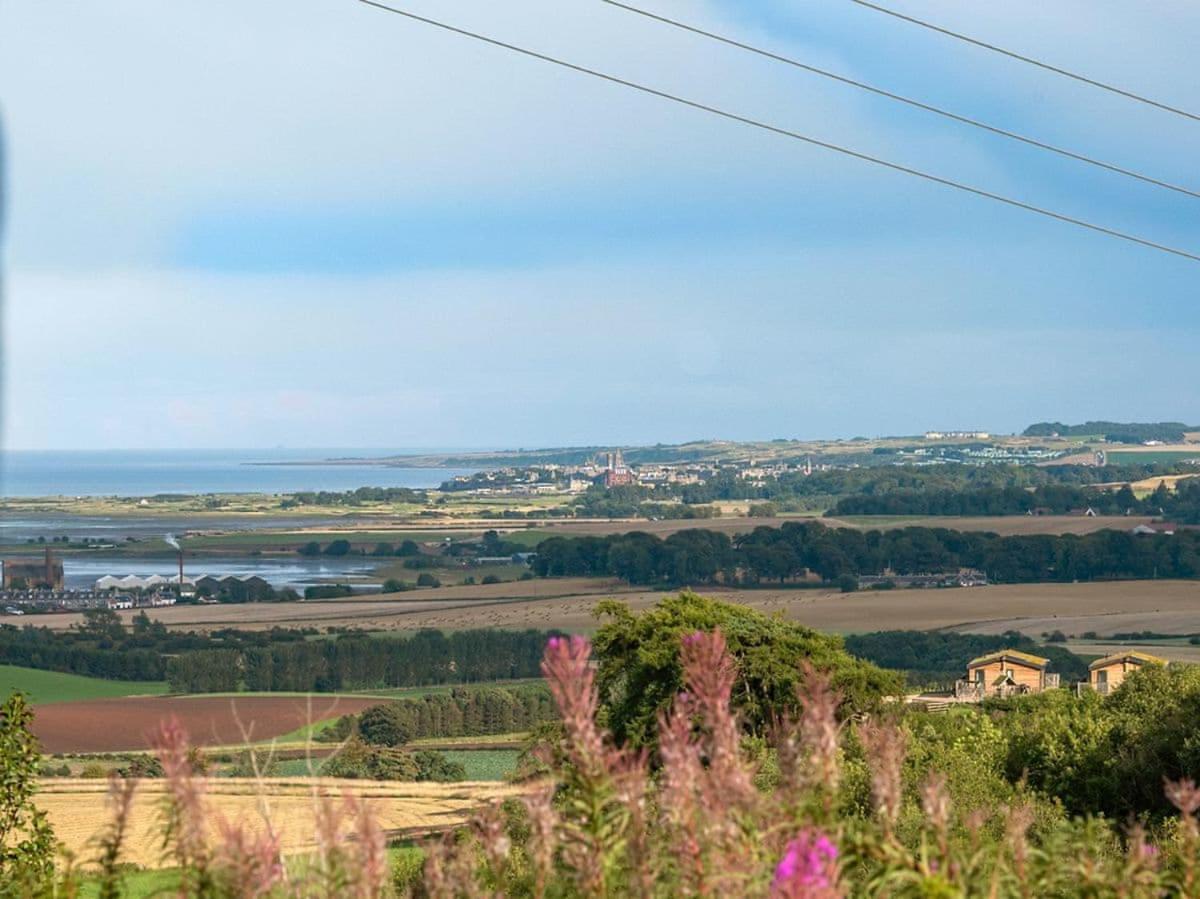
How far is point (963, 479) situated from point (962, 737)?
150463 millimetres

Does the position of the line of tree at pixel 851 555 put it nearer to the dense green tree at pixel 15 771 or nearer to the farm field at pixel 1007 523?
the farm field at pixel 1007 523

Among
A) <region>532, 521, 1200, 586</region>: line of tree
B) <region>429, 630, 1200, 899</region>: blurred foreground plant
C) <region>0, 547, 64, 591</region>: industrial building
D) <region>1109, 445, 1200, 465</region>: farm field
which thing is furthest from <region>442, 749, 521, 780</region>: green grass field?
<region>1109, 445, 1200, 465</region>: farm field

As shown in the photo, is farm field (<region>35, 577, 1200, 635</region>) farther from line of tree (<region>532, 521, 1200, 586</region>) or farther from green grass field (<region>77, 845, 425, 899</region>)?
green grass field (<region>77, 845, 425, 899</region>)

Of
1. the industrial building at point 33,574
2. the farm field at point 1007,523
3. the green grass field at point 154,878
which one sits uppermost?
the green grass field at point 154,878

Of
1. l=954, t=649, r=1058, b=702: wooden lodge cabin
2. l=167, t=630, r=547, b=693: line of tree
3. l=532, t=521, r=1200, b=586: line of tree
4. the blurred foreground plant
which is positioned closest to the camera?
the blurred foreground plant

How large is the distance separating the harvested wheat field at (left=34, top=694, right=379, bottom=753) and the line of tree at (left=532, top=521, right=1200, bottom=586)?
2042 inches

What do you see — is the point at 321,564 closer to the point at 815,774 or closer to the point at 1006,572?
the point at 1006,572

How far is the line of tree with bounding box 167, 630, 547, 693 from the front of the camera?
80.1 meters

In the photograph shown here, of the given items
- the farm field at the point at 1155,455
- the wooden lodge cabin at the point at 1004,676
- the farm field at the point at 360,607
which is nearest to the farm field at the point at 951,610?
the farm field at the point at 360,607

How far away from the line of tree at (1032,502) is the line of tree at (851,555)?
19046mm

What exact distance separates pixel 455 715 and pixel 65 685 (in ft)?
86.9

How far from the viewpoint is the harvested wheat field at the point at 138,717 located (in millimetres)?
56156

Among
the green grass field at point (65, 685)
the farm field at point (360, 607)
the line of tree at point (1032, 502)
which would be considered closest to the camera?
the green grass field at point (65, 685)

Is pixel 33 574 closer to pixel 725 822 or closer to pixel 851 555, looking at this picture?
pixel 851 555
